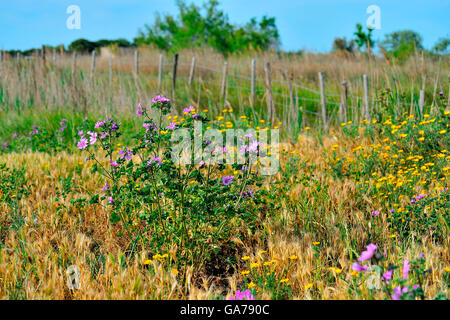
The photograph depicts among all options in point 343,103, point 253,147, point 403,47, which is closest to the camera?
point 253,147

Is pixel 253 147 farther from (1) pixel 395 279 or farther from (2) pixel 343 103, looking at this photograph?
(2) pixel 343 103

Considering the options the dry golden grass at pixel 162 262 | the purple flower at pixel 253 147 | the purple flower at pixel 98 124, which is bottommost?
the dry golden grass at pixel 162 262

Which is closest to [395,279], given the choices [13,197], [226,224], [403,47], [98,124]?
[226,224]

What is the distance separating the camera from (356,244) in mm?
2723

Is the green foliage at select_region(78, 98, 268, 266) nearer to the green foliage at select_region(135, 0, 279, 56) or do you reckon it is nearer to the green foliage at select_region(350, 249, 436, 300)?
the green foliage at select_region(350, 249, 436, 300)

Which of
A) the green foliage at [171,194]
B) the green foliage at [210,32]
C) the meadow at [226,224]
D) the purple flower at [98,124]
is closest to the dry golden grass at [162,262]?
the meadow at [226,224]

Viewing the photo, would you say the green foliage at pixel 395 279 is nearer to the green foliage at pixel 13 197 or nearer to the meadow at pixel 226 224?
the meadow at pixel 226 224

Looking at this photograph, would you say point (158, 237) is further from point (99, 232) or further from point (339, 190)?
point (339, 190)

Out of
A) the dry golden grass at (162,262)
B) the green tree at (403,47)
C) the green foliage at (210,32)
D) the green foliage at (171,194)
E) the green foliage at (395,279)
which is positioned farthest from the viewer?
the green foliage at (210,32)

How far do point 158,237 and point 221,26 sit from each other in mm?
31658

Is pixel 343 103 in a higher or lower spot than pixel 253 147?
higher

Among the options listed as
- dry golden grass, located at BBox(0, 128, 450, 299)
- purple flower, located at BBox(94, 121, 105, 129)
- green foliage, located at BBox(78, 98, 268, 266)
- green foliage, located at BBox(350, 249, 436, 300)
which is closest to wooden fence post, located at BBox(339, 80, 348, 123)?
dry golden grass, located at BBox(0, 128, 450, 299)

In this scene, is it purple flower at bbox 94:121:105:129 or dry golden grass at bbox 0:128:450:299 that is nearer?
dry golden grass at bbox 0:128:450:299

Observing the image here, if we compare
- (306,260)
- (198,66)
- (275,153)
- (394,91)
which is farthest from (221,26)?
(306,260)
